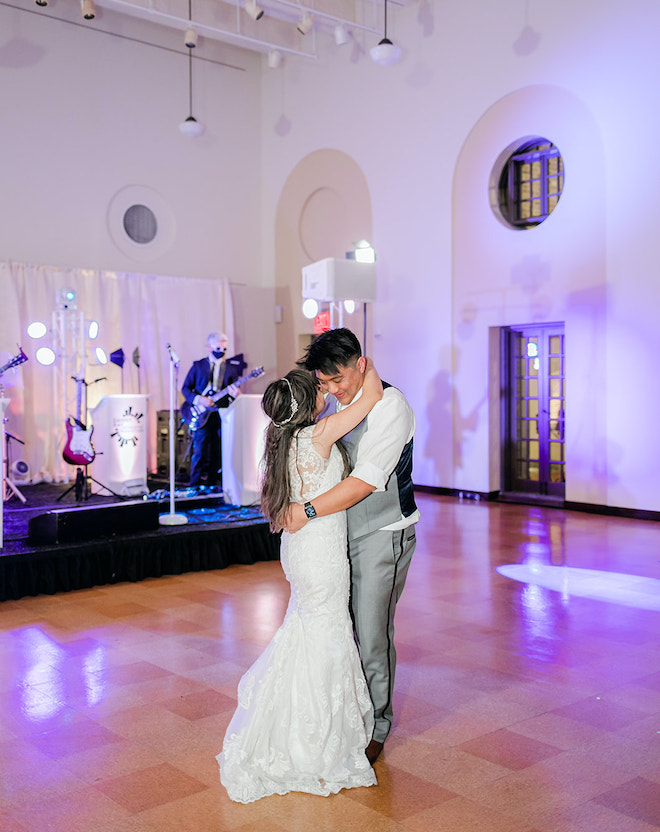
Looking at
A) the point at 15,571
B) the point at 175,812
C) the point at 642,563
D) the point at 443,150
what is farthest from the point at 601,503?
the point at 175,812

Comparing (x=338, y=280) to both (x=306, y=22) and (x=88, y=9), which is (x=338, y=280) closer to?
(x=306, y=22)

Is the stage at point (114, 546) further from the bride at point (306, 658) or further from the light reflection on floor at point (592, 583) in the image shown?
the bride at point (306, 658)

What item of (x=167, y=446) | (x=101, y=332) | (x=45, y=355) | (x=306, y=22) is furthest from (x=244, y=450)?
(x=306, y=22)

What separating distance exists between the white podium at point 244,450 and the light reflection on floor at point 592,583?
270cm

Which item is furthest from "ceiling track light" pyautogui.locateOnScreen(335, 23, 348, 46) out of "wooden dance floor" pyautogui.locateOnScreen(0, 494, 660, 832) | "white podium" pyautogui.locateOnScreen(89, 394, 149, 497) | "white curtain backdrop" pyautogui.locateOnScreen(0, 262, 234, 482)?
"wooden dance floor" pyautogui.locateOnScreen(0, 494, 660, 832)

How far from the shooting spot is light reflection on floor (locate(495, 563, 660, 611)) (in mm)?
5461

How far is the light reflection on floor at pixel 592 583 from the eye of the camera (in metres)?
5.46

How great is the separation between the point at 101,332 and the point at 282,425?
895cm

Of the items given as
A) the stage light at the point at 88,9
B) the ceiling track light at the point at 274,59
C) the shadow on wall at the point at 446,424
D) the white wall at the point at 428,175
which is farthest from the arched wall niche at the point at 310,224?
the stage light at the point at 88,9

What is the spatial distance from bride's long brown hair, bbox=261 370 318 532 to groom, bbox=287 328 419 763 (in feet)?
0.18

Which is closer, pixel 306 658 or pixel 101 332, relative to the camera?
pixel 306 658

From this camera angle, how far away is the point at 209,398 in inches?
364

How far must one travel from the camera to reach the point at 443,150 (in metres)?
10.3

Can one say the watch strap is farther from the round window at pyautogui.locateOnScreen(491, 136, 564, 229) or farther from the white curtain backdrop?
the round window at pyautogui.locateOnScreen(491, 136, 564, 229)
